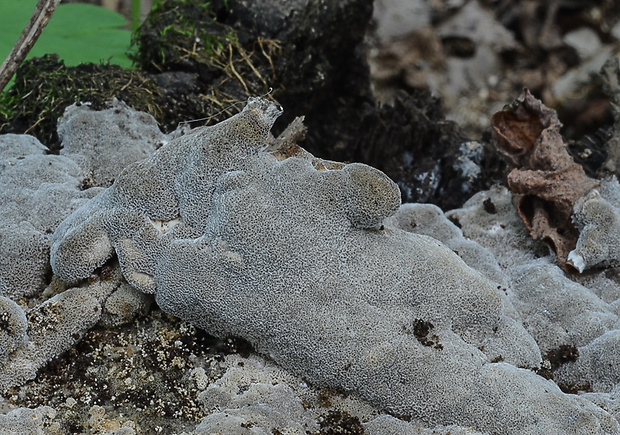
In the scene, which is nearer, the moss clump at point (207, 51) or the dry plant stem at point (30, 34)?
the dry plant stem at point (30, 34)

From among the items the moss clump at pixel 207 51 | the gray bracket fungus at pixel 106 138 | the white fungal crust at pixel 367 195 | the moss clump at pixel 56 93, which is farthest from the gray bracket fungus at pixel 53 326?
the moss clump at pixel 207 51

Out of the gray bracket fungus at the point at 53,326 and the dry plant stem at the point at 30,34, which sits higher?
the dry plant stem at the point at 30,34

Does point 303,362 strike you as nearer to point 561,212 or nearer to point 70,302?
point 70,302

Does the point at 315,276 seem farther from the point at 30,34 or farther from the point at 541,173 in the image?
the point at 30,34

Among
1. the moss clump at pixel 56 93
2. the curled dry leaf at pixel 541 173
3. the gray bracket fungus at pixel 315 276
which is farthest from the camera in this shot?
the moss clump at pixel 56 93

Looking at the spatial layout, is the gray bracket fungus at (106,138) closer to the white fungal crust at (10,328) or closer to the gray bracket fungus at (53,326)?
the gray bracket fungus at (53,326)

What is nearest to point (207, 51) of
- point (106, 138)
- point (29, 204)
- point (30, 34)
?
point (106, 138)

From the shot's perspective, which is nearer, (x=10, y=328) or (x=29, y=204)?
(x=10, y=328)

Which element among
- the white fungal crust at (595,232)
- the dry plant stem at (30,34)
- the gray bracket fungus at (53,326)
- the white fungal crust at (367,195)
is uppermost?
the dry plant stem at (30,34)
